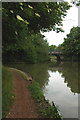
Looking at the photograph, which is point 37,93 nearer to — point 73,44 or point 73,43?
point 73,43

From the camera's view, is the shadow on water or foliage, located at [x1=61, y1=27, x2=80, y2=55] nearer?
the shadow on water

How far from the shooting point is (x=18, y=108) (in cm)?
898

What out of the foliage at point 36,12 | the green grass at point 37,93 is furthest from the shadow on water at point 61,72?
the foliage at point 36,12

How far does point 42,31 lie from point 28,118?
331 inches

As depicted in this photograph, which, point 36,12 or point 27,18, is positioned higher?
point 36,12

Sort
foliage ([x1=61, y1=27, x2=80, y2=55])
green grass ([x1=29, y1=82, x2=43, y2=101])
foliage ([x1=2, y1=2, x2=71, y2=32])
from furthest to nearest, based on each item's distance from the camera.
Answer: foliage ([x1=61, y1=27, x2=80, y2=55]) → green grass ([x1=29, y1=82, x2=43, y2=101]) → foliage ([x1=2, y1=2, x2=71, y2=32])

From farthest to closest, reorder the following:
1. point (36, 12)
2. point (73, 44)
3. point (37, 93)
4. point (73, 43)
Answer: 1. point (73, 44)
2. point (73, 43)
3. point (37, 93)
4. point (36, 12)

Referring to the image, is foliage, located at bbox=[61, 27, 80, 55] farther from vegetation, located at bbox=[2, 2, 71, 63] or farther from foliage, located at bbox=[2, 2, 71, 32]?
foliage, located at bbox=[2, 2, 71, 32]

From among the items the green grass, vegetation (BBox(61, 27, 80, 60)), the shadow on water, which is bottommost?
the green grass

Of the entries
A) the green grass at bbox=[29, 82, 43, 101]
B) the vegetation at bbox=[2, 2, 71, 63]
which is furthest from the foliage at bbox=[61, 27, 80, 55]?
the vegetation at bbox=[2, 2, 71, 63]

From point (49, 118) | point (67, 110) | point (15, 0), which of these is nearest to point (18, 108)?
point (49, 118)

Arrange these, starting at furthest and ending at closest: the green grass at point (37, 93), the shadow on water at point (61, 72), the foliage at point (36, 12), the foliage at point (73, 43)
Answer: the foliage at point (73, 43) < the shadow on water at point (61, 72) < the green grass at point (37, 93) < the foliage at point (36, 12)

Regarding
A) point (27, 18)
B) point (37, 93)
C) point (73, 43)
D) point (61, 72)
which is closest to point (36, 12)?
point (27, 18)

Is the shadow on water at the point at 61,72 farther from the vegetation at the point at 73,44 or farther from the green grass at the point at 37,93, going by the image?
the vegetation at the point at 73,44
